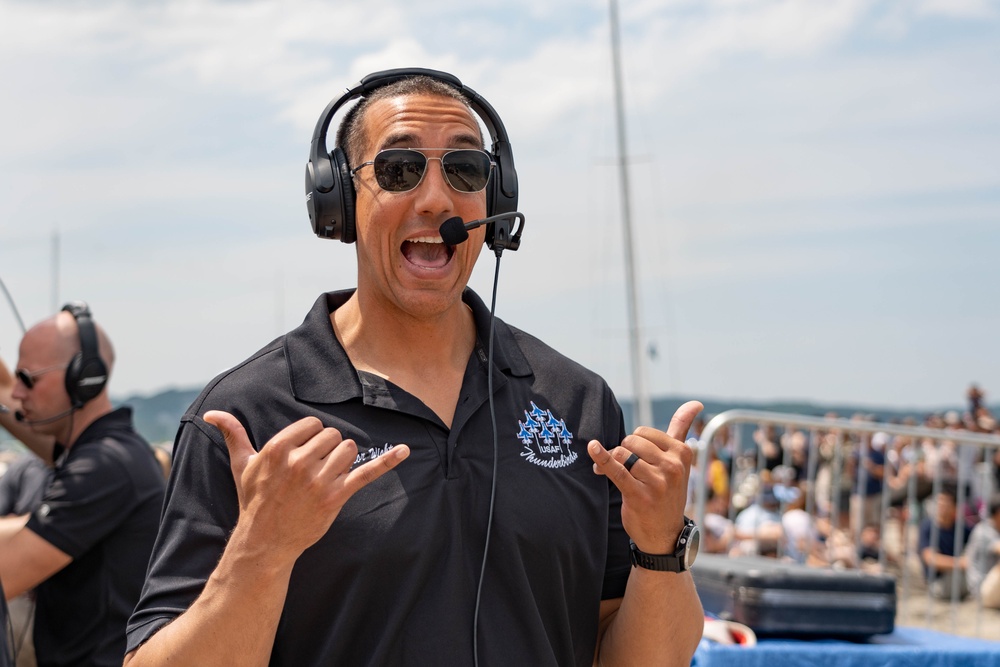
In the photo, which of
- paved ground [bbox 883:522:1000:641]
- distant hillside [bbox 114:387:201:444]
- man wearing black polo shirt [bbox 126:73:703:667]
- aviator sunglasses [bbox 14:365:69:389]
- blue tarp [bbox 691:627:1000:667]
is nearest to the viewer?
man wearing black polo shirt [bbox 126:73:703:667]

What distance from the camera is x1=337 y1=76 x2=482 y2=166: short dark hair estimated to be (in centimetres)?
233

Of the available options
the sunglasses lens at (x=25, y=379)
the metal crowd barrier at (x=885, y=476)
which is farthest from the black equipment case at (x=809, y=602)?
the sunglasses lens at (x=25, y=379)

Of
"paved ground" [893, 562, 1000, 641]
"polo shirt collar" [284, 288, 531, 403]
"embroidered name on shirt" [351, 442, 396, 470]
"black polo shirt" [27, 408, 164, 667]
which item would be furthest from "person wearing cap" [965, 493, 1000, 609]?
"embroidered name on shirt" [351, 442, 396, 470]

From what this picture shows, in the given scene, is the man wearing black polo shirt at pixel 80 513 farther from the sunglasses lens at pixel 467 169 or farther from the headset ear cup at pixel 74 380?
the sunglasses lens at pixel 467 169

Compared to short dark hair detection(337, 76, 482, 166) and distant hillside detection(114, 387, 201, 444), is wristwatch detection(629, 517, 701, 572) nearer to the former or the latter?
short dark hair detection(337, 76, 482, 166)

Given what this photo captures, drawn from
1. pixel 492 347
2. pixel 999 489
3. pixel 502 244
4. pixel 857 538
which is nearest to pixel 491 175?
pixel 502 244

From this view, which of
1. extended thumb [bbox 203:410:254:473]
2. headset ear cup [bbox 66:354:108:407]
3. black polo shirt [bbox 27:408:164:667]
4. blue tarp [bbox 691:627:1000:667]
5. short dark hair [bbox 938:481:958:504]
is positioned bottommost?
short dark hair [bbox 938:481:958:504]

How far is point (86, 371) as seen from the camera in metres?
4.14

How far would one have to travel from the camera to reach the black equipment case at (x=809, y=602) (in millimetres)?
4332

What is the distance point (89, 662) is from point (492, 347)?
2.28 meters

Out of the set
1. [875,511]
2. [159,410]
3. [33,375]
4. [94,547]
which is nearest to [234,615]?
[94,547]

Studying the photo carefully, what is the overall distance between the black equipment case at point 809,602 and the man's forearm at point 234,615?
284 centimetres

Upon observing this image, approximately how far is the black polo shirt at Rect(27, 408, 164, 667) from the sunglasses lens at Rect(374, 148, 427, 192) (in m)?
2.12

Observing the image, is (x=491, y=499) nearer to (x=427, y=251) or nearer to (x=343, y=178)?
(x=427, y=251)
